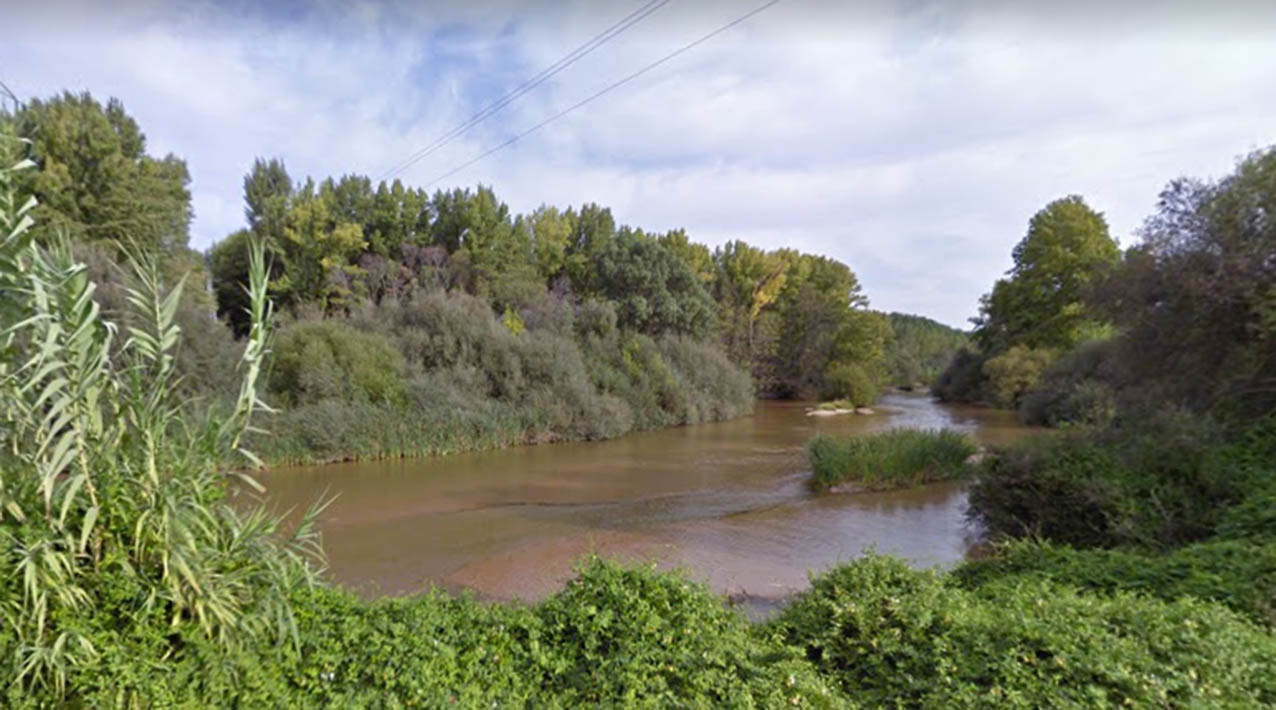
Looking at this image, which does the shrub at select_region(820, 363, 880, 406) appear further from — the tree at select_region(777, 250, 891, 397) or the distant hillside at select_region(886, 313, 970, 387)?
the distant hillside at select_region(886, 313, 970, 387)

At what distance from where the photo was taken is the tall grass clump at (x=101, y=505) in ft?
7.48

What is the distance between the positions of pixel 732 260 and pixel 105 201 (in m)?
29.5

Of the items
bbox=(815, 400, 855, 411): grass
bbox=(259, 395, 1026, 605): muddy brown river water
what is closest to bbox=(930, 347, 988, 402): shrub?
bbox=(815, 400, 855, 411): grass

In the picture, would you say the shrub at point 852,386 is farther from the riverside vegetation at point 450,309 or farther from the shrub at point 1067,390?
the shrub at point 1067,390

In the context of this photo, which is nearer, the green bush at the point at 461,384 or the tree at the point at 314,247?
the green bush at the point at 461,384

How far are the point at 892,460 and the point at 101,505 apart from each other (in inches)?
437

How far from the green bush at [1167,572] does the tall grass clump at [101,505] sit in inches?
183

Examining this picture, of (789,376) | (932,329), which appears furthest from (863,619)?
(932,329)

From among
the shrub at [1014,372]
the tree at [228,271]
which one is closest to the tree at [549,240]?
the tree at [228,271]

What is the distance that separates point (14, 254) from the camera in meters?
2.40

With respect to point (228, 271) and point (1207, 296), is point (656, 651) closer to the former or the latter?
point (1207, 296)

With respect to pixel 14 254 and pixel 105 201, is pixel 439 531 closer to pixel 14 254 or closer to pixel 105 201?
pixel 14 254

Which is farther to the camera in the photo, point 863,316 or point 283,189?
point 863,316

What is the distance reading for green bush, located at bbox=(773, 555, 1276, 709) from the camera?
225 cm
